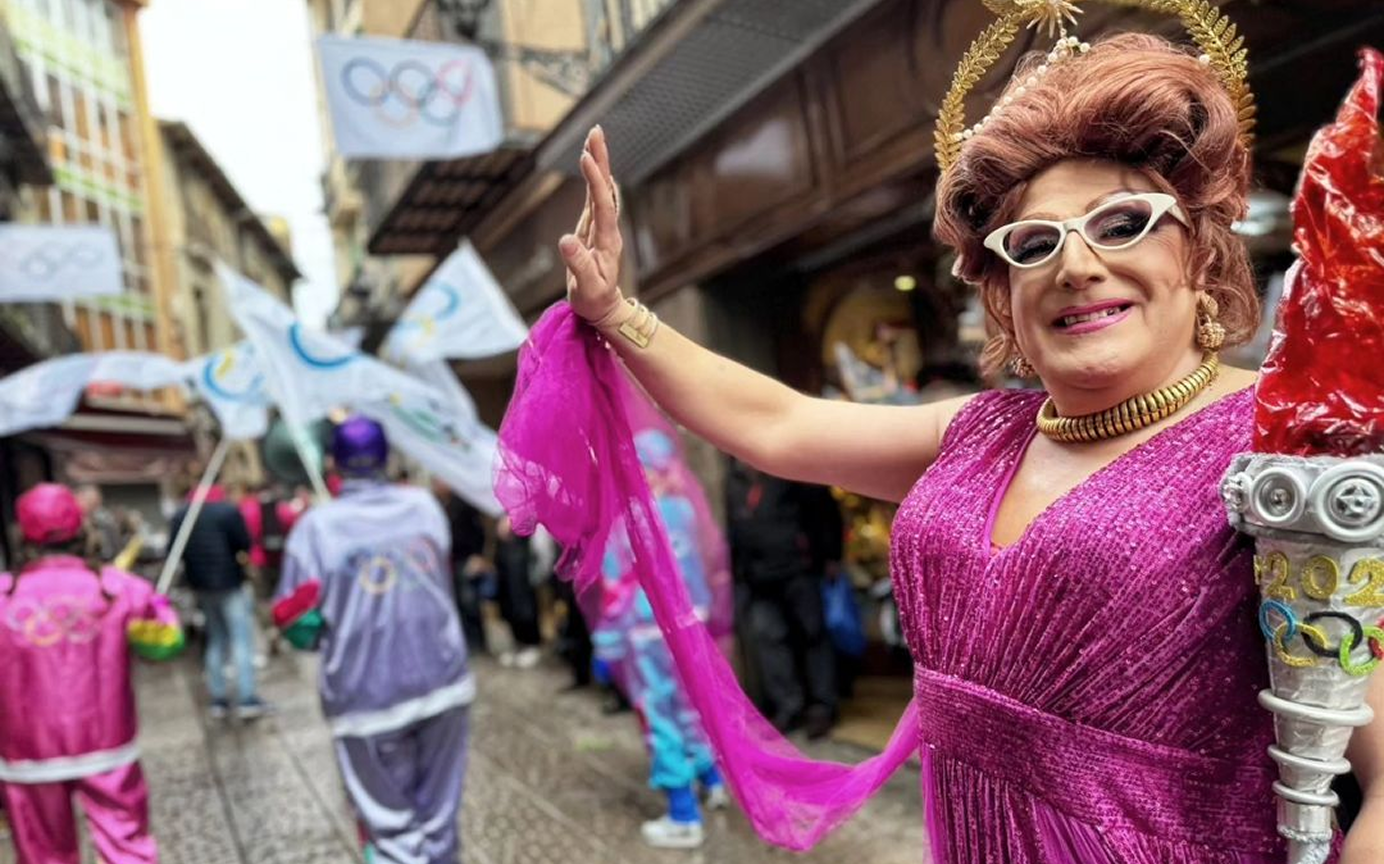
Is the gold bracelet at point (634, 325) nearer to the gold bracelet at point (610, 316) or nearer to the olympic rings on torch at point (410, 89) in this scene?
the gold bracelet at point (610, 316)

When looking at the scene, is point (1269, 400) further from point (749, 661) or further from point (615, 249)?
point (749, 661)

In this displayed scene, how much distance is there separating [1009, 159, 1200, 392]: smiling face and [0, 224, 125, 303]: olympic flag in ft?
30.5

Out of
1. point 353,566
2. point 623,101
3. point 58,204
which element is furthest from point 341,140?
point 58,204

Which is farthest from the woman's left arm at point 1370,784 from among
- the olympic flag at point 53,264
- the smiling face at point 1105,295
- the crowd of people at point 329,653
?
the olympic flag at point 53,264

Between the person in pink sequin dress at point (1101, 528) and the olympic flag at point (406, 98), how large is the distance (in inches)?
248

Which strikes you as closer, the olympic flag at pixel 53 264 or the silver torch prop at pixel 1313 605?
the silver torch prop at pixel 1313 605

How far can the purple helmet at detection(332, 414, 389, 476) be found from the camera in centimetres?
391

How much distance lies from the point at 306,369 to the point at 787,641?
318 centimetres

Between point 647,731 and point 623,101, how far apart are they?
3561mm

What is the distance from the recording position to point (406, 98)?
718 cm

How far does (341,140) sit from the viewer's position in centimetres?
700

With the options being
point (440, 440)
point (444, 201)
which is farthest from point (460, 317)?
point (444, 201)

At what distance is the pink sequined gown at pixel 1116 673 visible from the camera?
1140 mm

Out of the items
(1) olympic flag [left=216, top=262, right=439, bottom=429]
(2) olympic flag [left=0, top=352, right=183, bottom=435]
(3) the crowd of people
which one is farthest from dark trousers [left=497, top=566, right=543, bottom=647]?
(3) the crowd of people
